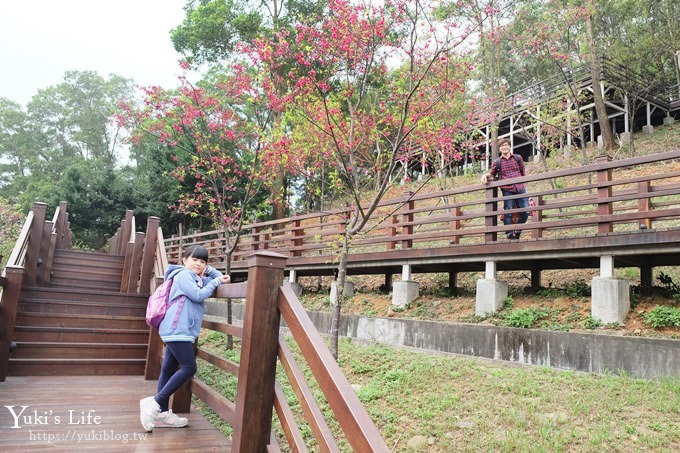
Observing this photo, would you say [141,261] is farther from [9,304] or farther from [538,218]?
[538,218]

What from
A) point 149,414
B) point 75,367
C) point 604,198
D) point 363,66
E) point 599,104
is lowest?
point 75,367

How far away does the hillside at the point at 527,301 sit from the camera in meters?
5.76

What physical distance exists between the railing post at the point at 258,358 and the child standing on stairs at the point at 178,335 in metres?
1.01

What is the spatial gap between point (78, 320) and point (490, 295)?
232 inches

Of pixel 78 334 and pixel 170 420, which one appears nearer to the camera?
pixel 170 420

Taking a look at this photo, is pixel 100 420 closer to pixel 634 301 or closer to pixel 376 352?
pixel 376 352

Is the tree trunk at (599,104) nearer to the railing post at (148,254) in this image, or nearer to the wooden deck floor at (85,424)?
the railing post at (148,254)

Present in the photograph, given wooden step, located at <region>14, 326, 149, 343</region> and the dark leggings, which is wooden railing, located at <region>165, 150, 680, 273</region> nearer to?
wooden step, located at <region>14, 326, 149, 343</region>

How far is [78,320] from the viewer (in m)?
6.23

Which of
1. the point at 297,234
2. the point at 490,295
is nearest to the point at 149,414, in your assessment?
the point at 490,295

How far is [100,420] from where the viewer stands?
362 centimetres

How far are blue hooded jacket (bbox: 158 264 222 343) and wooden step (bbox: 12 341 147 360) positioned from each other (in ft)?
10.0

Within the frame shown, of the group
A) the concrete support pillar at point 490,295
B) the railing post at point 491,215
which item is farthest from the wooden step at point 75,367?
the railing post at point 491,215

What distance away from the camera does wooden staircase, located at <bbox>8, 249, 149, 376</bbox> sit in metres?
5.54
